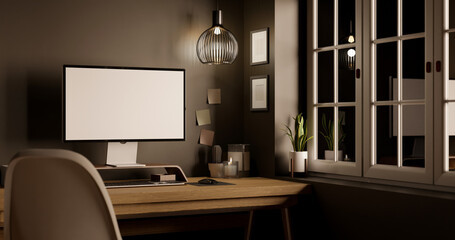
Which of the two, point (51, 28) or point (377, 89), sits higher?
point (51, 28)

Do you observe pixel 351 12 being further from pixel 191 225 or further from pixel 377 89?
pixel 191 225

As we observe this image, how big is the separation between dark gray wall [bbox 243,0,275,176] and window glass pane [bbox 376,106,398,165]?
740 mm

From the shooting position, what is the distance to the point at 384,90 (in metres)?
3.17

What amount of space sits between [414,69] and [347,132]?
24.8 inches

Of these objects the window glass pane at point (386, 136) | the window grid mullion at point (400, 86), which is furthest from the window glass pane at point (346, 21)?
the window glass pane at point (386, 136)

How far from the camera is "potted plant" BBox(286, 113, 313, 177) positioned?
3.57 metres

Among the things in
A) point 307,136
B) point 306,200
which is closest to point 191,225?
point 306,200

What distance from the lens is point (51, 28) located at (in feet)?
11.1

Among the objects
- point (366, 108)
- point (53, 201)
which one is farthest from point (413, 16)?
point (53, 201)

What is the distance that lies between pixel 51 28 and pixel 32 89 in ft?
1.28

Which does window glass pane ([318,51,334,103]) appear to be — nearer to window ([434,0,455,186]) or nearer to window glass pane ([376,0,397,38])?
window glass pane ([376,0,397,38])

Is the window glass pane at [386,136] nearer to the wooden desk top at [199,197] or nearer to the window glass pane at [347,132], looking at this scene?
the window glass pane at [347,132]

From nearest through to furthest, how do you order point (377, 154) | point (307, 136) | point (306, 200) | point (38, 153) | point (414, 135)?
point (38, 153) → point (414, 135) → point (377, 154) → point (306, 200) → point (307, 136)

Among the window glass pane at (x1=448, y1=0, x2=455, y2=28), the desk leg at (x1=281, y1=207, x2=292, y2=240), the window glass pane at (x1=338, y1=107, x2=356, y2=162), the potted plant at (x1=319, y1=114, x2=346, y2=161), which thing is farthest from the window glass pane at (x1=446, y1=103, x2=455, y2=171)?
the desk leg at (x1=281, y1=207, x2=292, y2=240)
